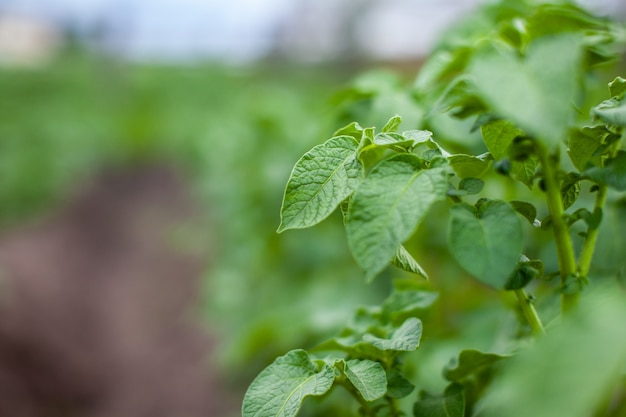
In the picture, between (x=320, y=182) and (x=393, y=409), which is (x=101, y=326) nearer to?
(x=393, y=409)

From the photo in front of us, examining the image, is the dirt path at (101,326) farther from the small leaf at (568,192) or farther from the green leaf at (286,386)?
the small leaf at (568,192)

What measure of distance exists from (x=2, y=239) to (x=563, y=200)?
5.51 meters

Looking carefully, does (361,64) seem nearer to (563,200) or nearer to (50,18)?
(50,18)

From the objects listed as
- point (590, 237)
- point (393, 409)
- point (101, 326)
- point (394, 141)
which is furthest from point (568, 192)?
point (101, 326)

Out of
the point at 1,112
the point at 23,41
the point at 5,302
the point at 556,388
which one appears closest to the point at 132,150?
the point at 1,112

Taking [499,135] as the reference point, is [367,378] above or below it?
below

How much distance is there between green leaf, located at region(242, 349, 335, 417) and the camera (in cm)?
75

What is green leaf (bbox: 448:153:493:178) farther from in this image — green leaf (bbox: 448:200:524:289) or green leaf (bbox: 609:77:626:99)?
green leaf (bbox: 609:77:626:99)

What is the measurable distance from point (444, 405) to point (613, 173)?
371 mm

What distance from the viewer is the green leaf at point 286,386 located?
0.75 metres

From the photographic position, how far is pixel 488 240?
26.8 inches

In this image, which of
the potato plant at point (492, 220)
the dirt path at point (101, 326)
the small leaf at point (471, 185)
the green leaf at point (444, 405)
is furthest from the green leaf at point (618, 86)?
the dirt path at point (101, 326)

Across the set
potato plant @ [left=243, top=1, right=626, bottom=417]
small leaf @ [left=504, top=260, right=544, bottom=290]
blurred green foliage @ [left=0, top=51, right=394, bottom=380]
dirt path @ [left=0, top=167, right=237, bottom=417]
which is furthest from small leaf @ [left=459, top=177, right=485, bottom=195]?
dirt path @ [left=0, top=167, right=237, bottom=417]

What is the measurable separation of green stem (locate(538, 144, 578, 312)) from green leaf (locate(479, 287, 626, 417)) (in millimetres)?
224
